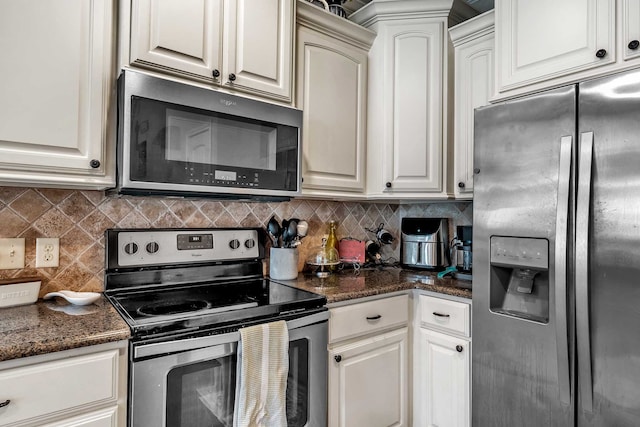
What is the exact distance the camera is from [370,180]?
2.13 m

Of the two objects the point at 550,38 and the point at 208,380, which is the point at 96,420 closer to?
the point at 208,380

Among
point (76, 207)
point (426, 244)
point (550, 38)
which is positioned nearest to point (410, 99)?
point (550, 38)

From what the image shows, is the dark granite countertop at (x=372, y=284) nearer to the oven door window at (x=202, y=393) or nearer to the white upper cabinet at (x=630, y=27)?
the oven door window at (x=202, y=393)

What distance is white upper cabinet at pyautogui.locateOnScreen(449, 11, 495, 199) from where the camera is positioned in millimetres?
1901

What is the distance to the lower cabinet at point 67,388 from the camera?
3.05 ft

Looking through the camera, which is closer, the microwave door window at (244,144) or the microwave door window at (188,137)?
the microwave door window at (188,137)

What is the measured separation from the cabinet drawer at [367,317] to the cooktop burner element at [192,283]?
15 cm

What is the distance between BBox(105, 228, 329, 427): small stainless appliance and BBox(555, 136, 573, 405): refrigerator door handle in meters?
0.84

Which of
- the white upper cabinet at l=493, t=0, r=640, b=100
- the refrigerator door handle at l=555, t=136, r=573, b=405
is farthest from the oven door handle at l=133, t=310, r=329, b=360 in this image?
the white upper cabinet at l=493, t=0, r=640, b=100

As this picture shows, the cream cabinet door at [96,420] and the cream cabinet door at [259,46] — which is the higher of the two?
the cream cabinet door at [259,46]

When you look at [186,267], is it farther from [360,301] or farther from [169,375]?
[360,301]

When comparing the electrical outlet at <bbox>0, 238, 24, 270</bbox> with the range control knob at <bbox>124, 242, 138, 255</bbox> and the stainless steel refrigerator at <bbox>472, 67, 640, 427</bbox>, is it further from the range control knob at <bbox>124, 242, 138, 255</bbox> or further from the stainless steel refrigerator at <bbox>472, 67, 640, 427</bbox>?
the stainless steel refrigerator at <bbox>472, 67, 640, 427</bbox>

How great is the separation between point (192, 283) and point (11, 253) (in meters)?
0.67

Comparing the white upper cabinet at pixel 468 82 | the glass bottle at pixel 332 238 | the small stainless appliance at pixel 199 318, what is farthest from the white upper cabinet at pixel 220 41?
the white upper cabinet at pixel 468 82
